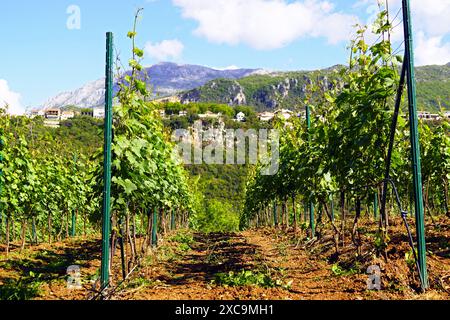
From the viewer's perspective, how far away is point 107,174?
599 centimetres

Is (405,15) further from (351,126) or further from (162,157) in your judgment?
(162,157)

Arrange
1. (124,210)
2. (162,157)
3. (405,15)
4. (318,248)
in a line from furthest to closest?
(318,248), (162,157), (124,210), (405,15)

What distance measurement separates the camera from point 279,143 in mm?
17625

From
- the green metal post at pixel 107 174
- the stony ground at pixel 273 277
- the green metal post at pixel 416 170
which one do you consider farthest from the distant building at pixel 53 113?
the green metal post at pixel 416 170

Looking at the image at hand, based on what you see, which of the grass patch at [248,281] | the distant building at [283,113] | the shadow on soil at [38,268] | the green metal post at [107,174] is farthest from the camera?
the distant building at [283,113]

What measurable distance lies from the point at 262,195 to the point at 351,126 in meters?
15.5

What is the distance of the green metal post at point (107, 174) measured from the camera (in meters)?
5.90

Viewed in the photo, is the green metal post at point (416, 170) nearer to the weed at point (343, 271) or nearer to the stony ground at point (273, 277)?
the stony ground at point (273, 277)

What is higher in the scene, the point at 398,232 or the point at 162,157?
the point at 162,157

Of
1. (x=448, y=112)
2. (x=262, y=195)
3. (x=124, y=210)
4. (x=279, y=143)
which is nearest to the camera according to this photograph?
(x=124, y=210)

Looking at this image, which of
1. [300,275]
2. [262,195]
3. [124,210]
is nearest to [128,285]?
[124,210]

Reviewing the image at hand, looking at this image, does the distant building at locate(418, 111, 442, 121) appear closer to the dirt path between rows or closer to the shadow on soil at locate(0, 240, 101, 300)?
the dirt path between rows

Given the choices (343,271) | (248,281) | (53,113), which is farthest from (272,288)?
(53,113)
